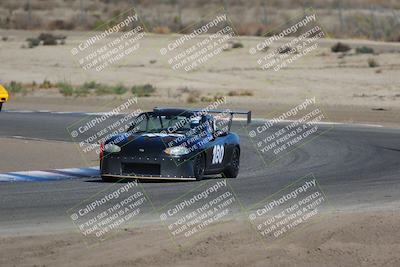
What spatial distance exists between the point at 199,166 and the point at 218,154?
0.65m

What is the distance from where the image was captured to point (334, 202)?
47.6ft

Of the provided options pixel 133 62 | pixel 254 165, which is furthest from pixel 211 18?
pixel 254 165

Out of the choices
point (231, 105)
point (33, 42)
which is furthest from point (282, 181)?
point (33, 42)

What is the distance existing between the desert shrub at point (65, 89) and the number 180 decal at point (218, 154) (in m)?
23.5

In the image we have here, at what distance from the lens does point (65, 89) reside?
40625 mm

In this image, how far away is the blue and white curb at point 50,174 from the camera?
1677 centimetres

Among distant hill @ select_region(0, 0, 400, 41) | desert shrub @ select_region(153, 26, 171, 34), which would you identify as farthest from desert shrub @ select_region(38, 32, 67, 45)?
distant hill @ select_region(0, 0, 400, 41)

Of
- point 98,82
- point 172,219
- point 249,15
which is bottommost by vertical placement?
point 249,15

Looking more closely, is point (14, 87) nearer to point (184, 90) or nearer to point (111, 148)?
point (184, 90)

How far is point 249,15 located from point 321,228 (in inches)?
2450

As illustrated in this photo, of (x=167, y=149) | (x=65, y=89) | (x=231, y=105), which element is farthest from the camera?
(x=65, y=89)

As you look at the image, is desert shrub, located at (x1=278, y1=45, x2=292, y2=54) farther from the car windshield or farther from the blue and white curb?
the car windshield

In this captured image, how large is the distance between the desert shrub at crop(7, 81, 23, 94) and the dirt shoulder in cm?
2965

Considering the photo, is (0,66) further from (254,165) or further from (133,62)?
(254,165)
